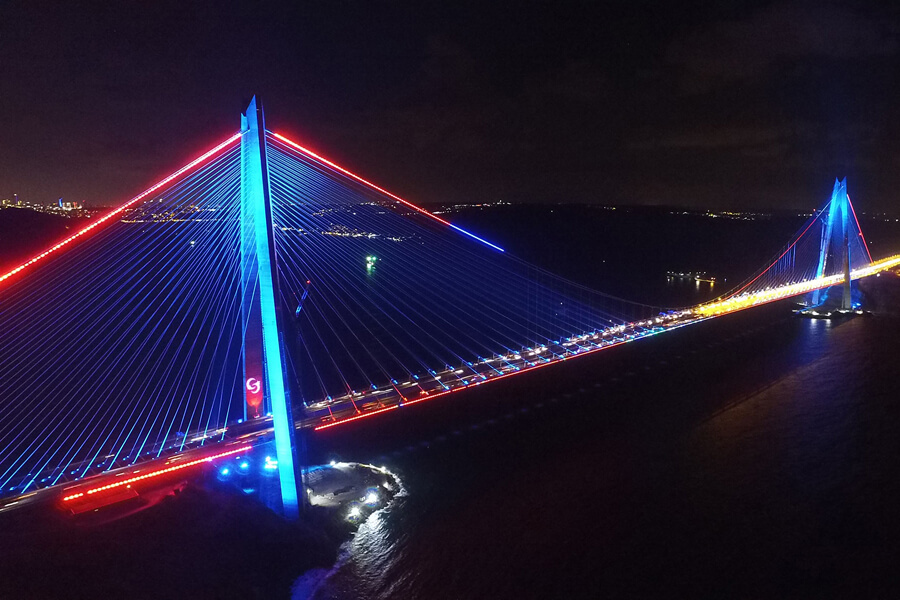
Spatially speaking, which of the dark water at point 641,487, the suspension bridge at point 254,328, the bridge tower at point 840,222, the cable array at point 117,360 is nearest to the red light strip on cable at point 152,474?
the suspension bridge at point 254,328

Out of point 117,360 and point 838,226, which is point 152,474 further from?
point 838,226

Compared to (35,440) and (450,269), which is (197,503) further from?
(450,269)

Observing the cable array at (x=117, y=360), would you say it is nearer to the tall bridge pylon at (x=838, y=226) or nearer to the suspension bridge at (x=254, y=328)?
the suspension bridge at (x=254, y=328)

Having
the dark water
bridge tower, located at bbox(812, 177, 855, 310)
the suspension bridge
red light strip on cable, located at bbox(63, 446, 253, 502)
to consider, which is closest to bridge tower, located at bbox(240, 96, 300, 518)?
the suspension bridge

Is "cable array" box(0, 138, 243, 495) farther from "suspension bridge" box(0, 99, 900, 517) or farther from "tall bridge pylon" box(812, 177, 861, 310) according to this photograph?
"tall bridge pylon" box(812, 177, 861, 310)

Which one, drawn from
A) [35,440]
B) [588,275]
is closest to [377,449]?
[35,440]

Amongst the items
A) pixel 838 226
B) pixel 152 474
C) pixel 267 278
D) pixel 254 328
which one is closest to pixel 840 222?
pixel 838 226
